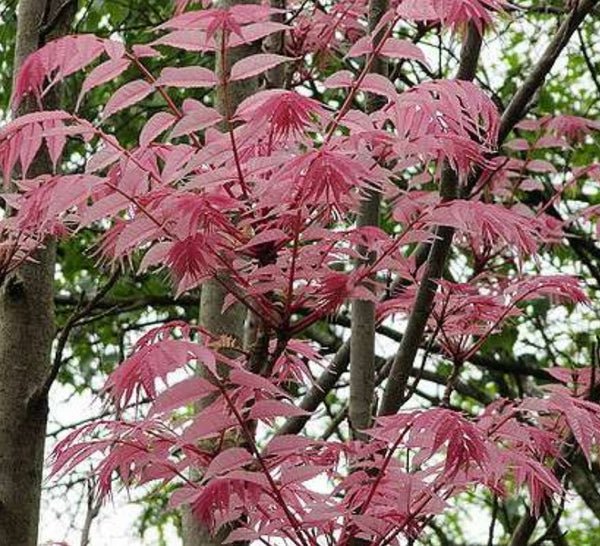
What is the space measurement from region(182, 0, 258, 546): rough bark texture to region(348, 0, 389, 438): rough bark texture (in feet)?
0.54

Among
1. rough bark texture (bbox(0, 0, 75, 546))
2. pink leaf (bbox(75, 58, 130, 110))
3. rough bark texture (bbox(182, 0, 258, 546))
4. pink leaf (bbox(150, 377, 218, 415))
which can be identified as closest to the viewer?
pink leaf (bbox(150, 377, 218, 415))

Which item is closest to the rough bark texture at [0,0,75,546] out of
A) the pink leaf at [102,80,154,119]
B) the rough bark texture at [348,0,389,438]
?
the rough bark texture at [348,0,389,438]

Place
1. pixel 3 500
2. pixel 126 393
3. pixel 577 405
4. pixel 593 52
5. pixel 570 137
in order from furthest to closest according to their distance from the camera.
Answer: pixel 593 52 < pixel 570 137 < pixel 3 500 < pixel 577 405 < pixel 126 393

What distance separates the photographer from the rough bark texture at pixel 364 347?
5.04ft

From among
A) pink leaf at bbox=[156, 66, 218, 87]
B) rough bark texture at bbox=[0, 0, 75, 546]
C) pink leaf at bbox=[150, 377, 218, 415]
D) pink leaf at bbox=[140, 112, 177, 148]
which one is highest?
pink leaf at bbox=[156, 66, 218, 87]

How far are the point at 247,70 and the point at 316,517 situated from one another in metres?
0.47

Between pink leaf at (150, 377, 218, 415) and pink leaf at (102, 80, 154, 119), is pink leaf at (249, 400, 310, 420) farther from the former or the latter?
pink leaf at (102, 80, 154, 119)

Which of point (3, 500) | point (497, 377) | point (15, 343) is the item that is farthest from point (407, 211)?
point (497, 377)

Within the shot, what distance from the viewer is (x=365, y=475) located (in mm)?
1273

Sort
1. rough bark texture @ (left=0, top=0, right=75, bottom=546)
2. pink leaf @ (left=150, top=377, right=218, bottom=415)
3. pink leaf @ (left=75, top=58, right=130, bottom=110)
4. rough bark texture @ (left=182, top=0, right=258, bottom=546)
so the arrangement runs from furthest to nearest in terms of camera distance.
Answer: rough bark texture @ (left=0, top=0, right=75, bottom=546) < rough bark texture @ (left=182, top=0, right=258, bottom=546) < pink leaf @ (left=75, top=58, right=130, bottom=110) < pink leaf @ (left=150, top=377, right=218, bottom=415)

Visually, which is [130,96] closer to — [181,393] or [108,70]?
[108,70]

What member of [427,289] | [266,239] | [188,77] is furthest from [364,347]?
[188,77]

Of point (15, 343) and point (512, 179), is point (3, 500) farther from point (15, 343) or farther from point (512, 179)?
point (512, 179)

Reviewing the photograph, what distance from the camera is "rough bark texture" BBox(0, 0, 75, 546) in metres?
1.51
